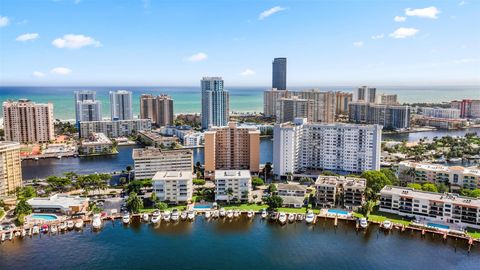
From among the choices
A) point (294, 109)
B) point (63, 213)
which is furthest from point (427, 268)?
point (294, 109)

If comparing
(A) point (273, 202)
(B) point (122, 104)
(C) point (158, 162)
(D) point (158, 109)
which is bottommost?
(A) point (273, 202)

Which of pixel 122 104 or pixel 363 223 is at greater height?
pixel 122 104

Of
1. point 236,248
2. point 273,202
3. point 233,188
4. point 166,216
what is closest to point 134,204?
point 166,216

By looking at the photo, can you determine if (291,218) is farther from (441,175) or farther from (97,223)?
(441,175)

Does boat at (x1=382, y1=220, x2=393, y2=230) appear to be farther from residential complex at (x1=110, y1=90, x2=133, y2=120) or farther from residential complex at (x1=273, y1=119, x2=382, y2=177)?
residential complex at (x1=110, y1=90, x2=133, y2=120)

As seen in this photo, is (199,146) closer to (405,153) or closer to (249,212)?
(405,153)

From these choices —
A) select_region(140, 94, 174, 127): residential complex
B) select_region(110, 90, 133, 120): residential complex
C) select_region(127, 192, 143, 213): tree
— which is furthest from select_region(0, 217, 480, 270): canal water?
select_region(110, 90, 133, 120): residential complex
